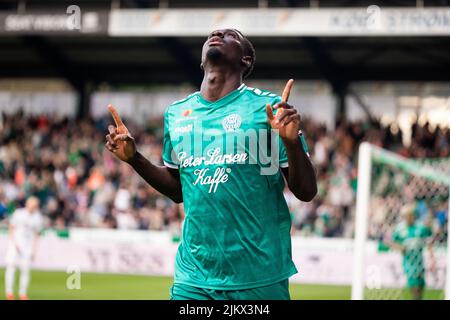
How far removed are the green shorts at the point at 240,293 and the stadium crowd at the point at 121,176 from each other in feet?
56.6

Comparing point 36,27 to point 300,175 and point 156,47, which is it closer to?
point 156,47

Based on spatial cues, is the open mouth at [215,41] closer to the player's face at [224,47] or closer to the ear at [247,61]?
the player's face at [224,47]

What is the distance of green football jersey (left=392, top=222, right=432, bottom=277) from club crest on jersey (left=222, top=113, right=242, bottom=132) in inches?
397

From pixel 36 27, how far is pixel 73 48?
18.6 ft

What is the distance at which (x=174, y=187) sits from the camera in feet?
14.8

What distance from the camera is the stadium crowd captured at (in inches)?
875

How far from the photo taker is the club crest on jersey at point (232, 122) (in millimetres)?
4188

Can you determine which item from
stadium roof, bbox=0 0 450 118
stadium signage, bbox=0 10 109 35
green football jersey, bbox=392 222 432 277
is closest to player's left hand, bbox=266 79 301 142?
green football jersey, bbox=392 222 432 277

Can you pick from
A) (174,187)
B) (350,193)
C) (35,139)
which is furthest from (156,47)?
(174,187)

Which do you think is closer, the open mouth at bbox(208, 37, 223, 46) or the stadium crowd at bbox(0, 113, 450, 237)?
the open mouth at bbox(208, 37, 223, 46)

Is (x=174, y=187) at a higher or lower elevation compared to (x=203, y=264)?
higher

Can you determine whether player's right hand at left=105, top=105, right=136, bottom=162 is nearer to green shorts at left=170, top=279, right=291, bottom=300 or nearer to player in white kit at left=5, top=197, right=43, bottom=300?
green shorts at left=170, top=279, right=291, bottom=300

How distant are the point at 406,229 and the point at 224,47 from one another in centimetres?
1052

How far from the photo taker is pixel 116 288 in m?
17.3
